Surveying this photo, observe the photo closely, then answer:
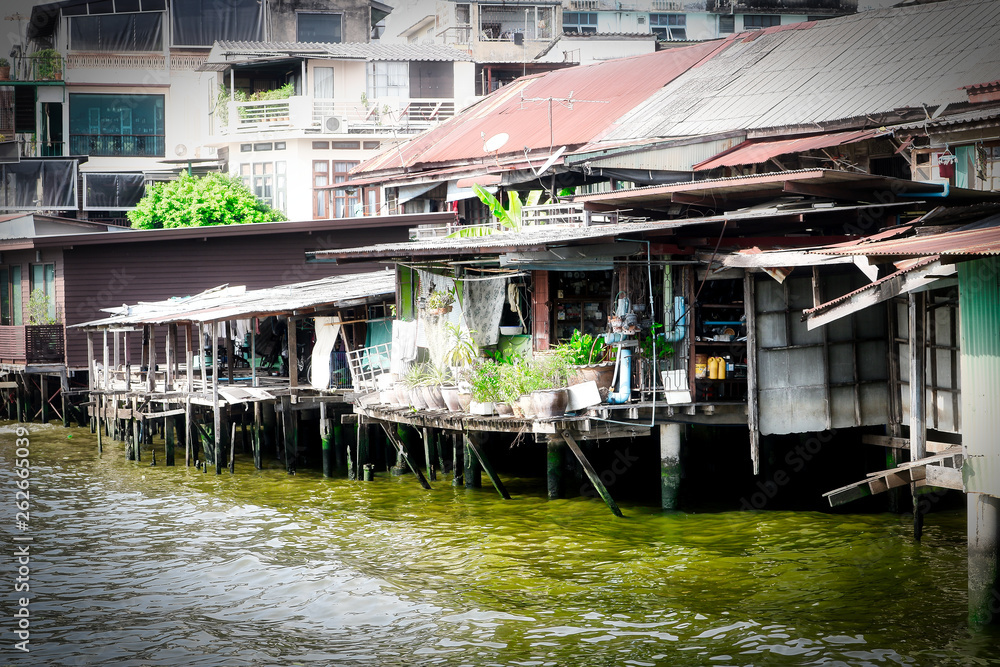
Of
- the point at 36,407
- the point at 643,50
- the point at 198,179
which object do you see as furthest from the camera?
the point at 643,50

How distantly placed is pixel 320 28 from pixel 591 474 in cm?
3447

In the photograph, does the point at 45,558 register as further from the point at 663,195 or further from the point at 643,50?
the point at 643,50

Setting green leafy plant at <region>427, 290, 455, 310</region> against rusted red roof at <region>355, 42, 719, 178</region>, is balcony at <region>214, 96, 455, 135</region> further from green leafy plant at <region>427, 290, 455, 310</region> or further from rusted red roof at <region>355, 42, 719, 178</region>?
green leafy plant at <region>427, 290, 455, 310</region>

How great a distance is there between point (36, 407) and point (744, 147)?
2143cm

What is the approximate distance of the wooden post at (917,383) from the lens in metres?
12.8

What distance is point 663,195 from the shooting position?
1614cm

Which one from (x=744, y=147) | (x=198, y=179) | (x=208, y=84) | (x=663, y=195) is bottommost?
(x=663, y=195)

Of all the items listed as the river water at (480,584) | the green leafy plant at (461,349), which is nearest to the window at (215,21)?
the river water at (480,584)

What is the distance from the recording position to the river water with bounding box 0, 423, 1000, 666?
11102 millimetres

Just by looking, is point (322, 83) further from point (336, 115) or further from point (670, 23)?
point (670, 23)

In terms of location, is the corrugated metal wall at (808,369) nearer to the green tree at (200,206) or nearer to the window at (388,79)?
the green tree at (200,206)

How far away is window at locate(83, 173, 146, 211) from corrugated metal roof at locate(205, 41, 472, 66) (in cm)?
523

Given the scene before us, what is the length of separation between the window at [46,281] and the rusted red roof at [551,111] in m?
→ 8.90

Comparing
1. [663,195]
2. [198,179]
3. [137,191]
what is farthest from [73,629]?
[137,191]
